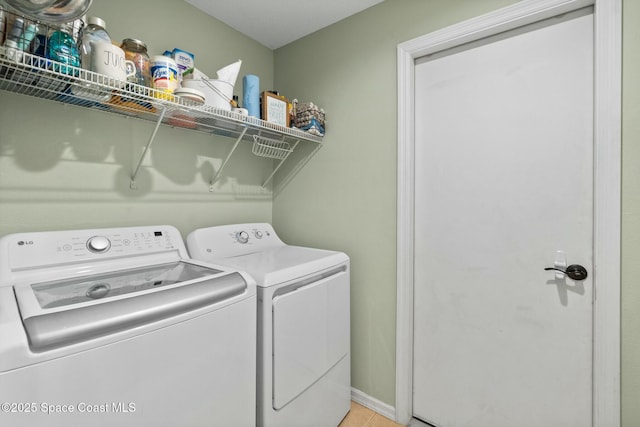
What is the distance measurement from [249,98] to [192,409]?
1.50m

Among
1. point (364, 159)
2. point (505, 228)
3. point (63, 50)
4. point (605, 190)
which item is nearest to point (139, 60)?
point (63, 50)

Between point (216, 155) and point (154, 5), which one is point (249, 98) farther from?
point (154, 5)

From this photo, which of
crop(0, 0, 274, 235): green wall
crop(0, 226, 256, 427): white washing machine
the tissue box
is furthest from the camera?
the tissue box

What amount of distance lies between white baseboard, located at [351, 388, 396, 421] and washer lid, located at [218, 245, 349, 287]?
91 centimetres

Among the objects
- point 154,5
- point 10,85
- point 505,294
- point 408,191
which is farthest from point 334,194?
point 10,85

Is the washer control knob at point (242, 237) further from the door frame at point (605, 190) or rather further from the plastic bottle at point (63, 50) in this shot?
the door frame at point (605, 190)

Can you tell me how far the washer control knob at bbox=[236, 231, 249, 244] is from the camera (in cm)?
187

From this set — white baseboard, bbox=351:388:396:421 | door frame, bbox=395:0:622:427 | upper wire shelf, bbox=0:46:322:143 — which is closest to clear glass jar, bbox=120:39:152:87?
upper wire shelf, bbox=0:46:322:143

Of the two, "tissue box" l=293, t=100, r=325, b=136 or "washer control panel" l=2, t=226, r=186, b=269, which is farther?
"tissue box" l=293, t=100, r=325, b=136

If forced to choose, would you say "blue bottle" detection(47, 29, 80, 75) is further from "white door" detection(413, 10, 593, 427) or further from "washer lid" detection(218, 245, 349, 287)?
"white door" detection(413, 10, 593, 427)

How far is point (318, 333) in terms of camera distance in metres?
1.57

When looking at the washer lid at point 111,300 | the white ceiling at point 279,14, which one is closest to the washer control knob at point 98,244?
the washer lid at point 111,300

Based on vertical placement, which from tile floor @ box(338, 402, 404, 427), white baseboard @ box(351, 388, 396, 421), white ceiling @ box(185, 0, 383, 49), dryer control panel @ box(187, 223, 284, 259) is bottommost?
tile floor @ box(338, 402, 404, 427)

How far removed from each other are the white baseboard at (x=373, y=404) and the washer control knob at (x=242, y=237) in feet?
3.93
